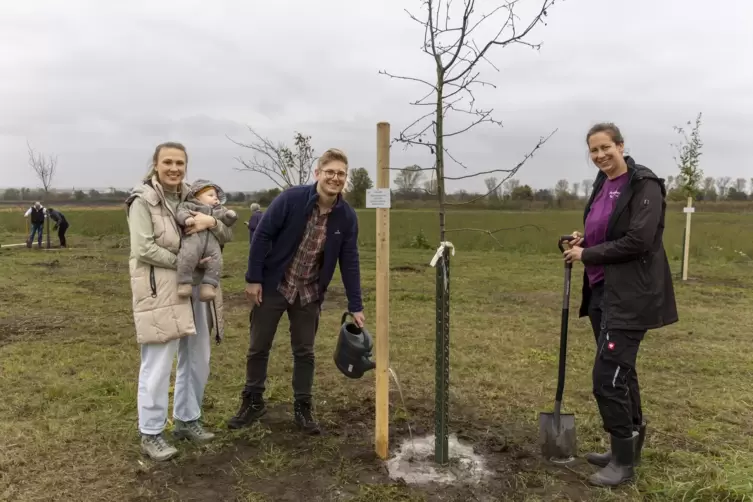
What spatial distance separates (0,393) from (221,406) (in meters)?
1.99

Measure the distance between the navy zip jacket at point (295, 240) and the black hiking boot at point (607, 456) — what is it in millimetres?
1862

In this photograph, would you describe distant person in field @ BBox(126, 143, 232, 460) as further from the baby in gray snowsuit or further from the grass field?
the grass field

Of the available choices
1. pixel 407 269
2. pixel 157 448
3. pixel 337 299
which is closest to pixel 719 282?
pixel 407 269

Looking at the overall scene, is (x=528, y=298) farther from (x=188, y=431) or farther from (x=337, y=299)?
(x=188, y=431)

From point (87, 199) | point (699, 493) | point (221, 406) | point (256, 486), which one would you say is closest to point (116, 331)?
point (221, 406)

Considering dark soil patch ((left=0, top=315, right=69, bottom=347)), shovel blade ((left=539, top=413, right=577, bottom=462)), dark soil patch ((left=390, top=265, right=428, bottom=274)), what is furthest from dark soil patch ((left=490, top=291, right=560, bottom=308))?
dark soil patch ((left=0, top=315, right=69, bottom=347))

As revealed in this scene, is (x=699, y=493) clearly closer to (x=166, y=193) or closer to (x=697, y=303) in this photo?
(x=166, y=193)

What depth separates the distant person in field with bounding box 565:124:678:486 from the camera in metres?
3.16

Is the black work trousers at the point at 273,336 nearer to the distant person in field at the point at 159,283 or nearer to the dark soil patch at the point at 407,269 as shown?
the distant person in field at the point at 159,283

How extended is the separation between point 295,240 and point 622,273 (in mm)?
2101

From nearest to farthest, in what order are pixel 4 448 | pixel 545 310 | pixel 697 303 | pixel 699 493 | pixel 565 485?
pixel 699 493 → pixel 565 485 → pixel 4 448 → pixel 545 310 → pixel 697 303

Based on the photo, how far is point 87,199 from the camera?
50031 millimetres


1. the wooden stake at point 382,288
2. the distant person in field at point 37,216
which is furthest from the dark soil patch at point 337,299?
the distant person in field at point 37,216

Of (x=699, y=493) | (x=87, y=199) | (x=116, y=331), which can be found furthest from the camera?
(x=87, y=199)
